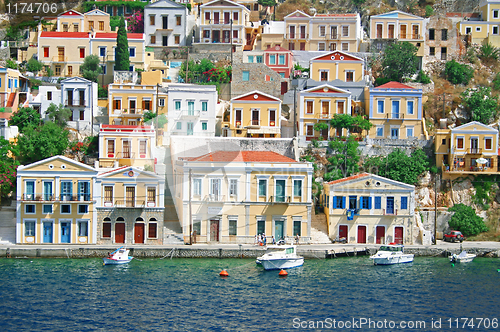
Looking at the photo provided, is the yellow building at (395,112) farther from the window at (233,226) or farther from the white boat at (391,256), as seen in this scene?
the window at (233,226)

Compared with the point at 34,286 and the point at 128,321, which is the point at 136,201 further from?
A: the point at 128,321

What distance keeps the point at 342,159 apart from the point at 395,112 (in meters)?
9.48

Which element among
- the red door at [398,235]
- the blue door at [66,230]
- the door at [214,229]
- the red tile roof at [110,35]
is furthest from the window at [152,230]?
the red tile roof at [110,35]

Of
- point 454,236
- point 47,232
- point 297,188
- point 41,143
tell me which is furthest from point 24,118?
point 454,236

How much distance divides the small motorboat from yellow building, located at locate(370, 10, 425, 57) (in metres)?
43.6

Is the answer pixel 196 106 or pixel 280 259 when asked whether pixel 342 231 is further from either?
pixel 196 106

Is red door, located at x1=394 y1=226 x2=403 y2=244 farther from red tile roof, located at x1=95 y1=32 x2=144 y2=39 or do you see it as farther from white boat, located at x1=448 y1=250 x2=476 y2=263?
red tile roof, located at x1=95 y1=32 x2=144 y2=39

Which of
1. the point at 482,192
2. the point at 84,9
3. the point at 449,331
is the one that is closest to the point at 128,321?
the point at 449,331

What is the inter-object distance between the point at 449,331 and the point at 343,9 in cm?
6292

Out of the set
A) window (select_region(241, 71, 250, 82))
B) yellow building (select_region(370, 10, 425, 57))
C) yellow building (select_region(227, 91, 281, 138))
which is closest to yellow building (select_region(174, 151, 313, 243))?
yellow building (select_region(227, 91, 281, 138))

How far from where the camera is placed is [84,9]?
85000 millimetres

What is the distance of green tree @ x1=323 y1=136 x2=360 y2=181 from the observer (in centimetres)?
5528

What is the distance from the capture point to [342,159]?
56.3 meters

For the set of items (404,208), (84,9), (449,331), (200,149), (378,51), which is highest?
(84,9)
